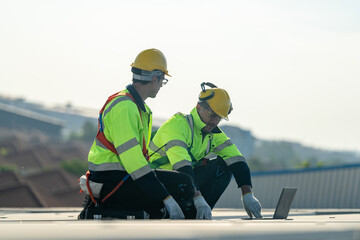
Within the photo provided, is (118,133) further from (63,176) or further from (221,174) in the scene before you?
(63,176)

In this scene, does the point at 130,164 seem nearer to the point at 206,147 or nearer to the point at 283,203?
the point at 283,203

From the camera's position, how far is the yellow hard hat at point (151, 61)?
6.06 meters

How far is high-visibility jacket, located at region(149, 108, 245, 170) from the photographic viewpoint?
669cm

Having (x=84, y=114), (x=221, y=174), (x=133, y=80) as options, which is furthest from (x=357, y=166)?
(x=84, y=114)

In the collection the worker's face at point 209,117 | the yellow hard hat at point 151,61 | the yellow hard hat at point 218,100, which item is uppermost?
the yellow hard hat at point 151,61

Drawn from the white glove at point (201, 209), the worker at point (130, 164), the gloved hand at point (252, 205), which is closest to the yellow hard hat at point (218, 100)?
the gloved hand at point (252, 205)

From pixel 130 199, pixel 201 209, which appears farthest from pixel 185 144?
pixel 130 199

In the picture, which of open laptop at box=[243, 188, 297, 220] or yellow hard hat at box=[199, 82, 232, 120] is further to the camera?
yellow hard hat at box=[199, 82, 232, 120]

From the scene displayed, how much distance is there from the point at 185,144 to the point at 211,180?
613 millimetres

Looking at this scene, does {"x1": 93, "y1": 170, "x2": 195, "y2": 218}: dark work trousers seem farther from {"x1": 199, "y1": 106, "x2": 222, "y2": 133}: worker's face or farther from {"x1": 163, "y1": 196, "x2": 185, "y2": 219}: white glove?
{"x1": 199, "y1": 106, "x2": 222, "y2": 133}: worker's face

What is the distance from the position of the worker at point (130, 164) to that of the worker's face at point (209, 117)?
1.14 m

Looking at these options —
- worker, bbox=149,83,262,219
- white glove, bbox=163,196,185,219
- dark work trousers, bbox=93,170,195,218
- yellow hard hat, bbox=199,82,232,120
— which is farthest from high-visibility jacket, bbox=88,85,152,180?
yellow hard hat, bbox=199,82,232,120

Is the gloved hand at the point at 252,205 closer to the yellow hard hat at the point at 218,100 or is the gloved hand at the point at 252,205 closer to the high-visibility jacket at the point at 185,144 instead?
the high-visibility jacket at the point at 185,144

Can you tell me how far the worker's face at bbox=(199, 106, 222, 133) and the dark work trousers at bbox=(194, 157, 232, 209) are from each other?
44 centimetres
